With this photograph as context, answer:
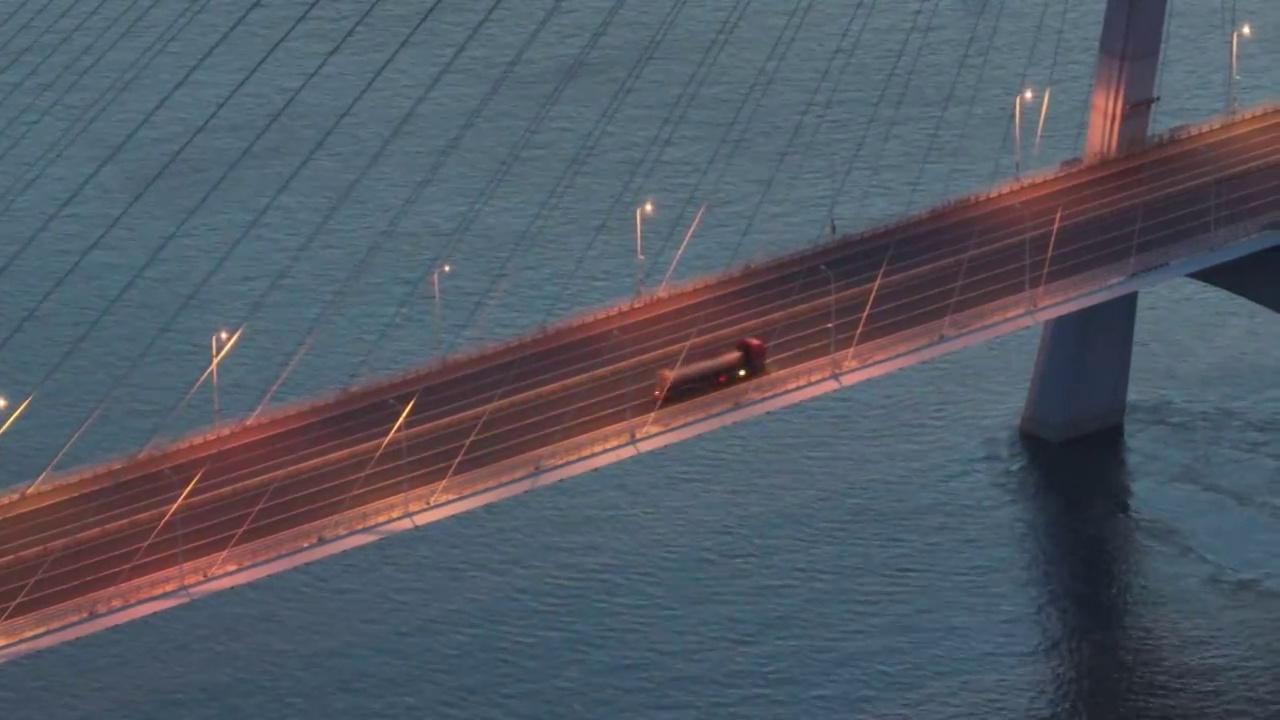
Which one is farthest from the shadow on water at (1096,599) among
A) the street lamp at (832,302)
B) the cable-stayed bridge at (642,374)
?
the street lamp at (832,302)

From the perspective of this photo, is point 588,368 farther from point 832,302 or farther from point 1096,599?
point 1096,599

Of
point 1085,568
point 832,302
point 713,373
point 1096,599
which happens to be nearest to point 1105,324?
point 1085,568

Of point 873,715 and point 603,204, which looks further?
point 603,204

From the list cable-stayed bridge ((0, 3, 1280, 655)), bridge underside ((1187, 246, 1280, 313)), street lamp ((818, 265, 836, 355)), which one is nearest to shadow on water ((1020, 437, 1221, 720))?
cable-stayed bridge ((0, 3, 1280, 655))

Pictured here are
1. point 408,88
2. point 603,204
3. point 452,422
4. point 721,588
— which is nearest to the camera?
point 452,422

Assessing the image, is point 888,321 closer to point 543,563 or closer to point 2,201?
point 543,563

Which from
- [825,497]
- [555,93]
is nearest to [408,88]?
[555,93]
